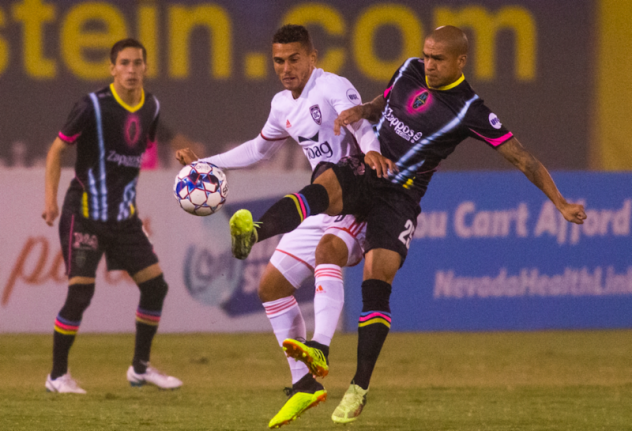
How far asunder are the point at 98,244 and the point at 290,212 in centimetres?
230

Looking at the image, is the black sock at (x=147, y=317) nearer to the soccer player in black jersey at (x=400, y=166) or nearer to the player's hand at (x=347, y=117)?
Answer: the soccer player in black jersey at (x=400, y=166)

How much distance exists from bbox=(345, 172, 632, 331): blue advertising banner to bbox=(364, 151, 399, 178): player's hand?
4357mm

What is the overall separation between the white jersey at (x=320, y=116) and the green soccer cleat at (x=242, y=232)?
3.51 feet

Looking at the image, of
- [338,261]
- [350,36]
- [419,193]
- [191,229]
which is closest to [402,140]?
[419,193]

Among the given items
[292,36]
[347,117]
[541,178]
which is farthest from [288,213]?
[541,178]

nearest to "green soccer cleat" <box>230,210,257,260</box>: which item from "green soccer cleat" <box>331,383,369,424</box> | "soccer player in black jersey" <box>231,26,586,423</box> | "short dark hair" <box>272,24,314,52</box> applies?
"soccer player in black jersey" <box>231,26,586,423</box>

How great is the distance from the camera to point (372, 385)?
6.50 metres

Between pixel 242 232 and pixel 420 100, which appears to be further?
pixel 420 100

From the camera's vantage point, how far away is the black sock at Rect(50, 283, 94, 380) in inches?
239

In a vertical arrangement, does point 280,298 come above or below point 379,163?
below

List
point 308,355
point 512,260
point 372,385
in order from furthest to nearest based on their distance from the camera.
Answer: point 512,260 < point 372,385 < point 308,355

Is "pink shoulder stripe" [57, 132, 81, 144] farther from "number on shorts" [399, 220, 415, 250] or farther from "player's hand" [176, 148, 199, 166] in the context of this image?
"number on shorts" [399, 220, 415, 250]

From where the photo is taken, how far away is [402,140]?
15.9 ft

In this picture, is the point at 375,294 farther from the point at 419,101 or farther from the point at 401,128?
the point at 419,101
